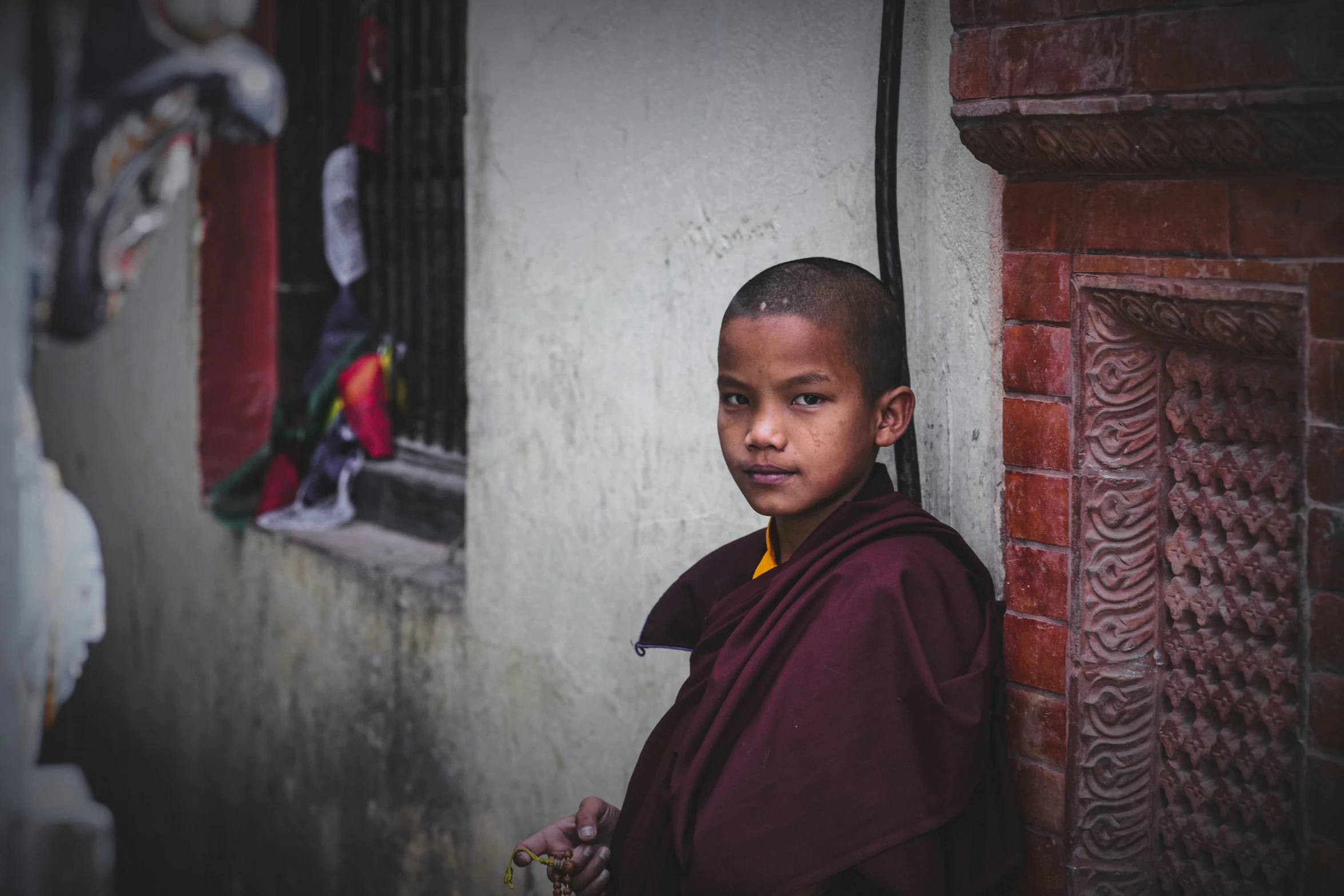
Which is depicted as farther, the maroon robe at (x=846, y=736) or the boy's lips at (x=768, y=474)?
the boy's lips at (x=768, y=474)

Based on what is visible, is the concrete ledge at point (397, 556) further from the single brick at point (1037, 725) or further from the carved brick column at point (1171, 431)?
the carved brick column at point (1171, 431)

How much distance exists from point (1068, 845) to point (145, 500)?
3.99 m

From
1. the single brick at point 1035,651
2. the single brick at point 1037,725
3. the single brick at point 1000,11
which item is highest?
the single brick at point 1000,11

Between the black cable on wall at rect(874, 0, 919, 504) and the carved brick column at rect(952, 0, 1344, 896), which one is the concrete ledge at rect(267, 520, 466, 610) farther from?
the carved brick column at rect(952, 0, 1344, 896)

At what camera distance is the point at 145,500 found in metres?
4.77

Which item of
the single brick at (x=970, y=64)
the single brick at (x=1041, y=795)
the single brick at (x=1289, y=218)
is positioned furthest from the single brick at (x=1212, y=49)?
the single brick at (x=1041, y=795)

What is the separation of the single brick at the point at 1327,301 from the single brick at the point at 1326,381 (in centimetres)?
1

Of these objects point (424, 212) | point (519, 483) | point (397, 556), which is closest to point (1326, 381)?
point (519, 483)

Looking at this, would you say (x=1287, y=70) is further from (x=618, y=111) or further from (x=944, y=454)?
(x=618, y=111)

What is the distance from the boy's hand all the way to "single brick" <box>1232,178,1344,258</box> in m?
1.38

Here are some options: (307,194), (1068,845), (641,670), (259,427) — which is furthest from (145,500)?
(1068,845)

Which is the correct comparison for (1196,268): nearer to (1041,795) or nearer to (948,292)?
(948,292)

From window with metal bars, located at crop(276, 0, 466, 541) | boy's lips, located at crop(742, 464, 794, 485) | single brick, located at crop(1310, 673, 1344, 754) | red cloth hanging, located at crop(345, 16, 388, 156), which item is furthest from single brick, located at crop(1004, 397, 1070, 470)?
red cloth hanging, located at crop(345, 16, 388, 156)

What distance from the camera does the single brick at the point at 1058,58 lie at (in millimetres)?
1609
